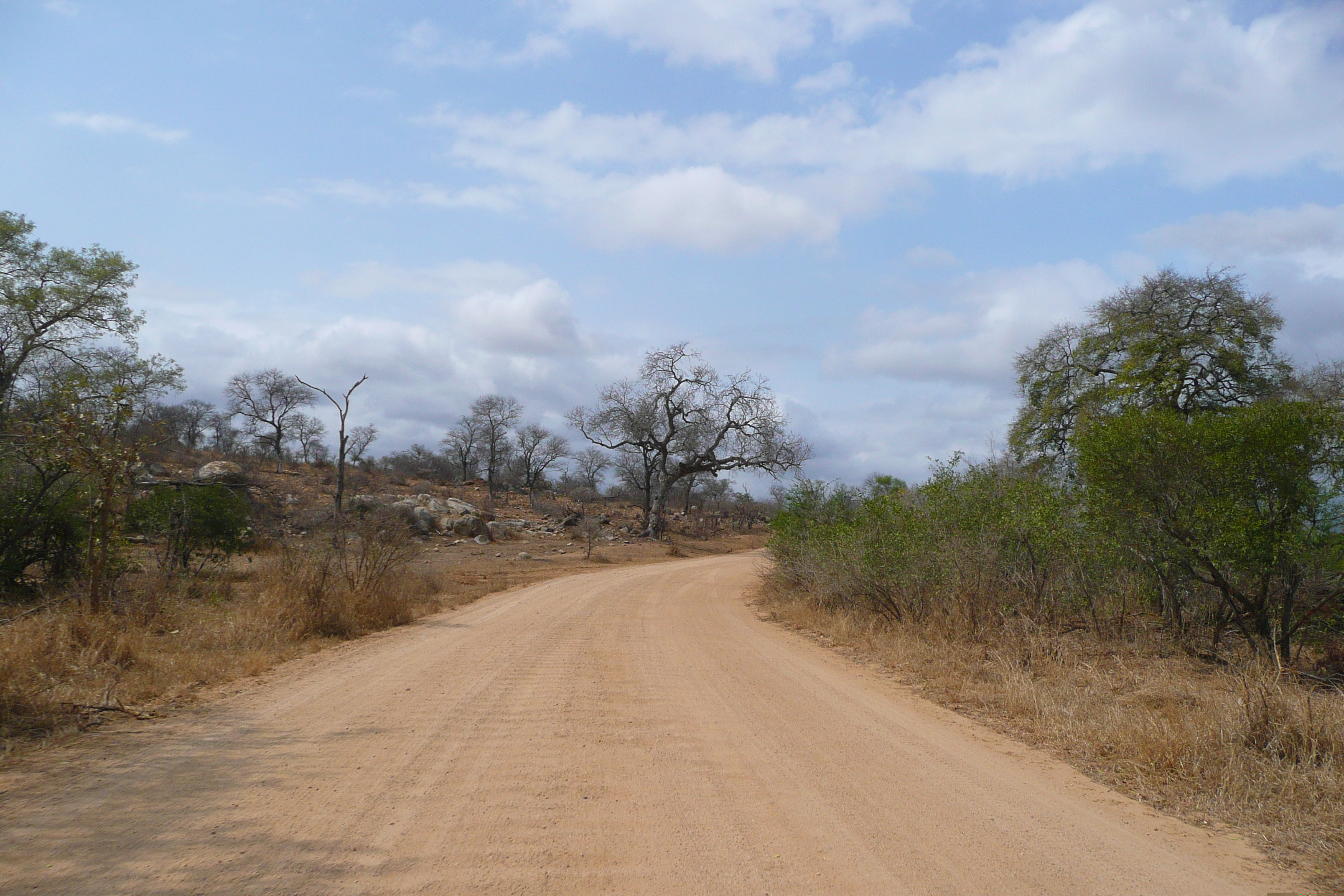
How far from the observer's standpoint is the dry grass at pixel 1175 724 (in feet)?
15.2

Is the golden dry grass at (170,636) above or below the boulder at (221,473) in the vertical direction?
below

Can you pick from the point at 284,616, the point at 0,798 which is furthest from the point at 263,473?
the point at 0,798

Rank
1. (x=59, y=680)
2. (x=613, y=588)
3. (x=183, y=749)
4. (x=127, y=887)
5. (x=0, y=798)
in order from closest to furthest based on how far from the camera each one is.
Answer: (x=127, y=887) < (x=0, y=798) < (x=183, y=749) < (x=59, y=680) < (x=613, y=588)

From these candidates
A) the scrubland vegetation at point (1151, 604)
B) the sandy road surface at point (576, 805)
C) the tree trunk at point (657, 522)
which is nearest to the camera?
the sandy road surface at point (576, 805)

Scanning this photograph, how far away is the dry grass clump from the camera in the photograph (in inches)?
241

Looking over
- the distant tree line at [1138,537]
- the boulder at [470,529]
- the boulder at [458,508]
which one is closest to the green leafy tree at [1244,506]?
the distant tree line at [1138,537]

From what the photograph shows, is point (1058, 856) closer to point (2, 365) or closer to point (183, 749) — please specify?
point (183, 749)

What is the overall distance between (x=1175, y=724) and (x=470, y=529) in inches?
1260

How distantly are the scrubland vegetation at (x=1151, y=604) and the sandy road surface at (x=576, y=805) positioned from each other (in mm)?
680

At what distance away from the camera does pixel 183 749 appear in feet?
17.7

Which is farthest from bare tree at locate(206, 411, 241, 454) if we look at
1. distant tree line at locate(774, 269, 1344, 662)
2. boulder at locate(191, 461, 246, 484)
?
distant tree line at locate(774, 269, 1344, 662)

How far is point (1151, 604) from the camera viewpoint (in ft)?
35.3

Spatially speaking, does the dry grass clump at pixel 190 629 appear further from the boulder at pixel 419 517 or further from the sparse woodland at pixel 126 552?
the boulder at pixel 419 517

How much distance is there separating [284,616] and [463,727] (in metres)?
6.26
